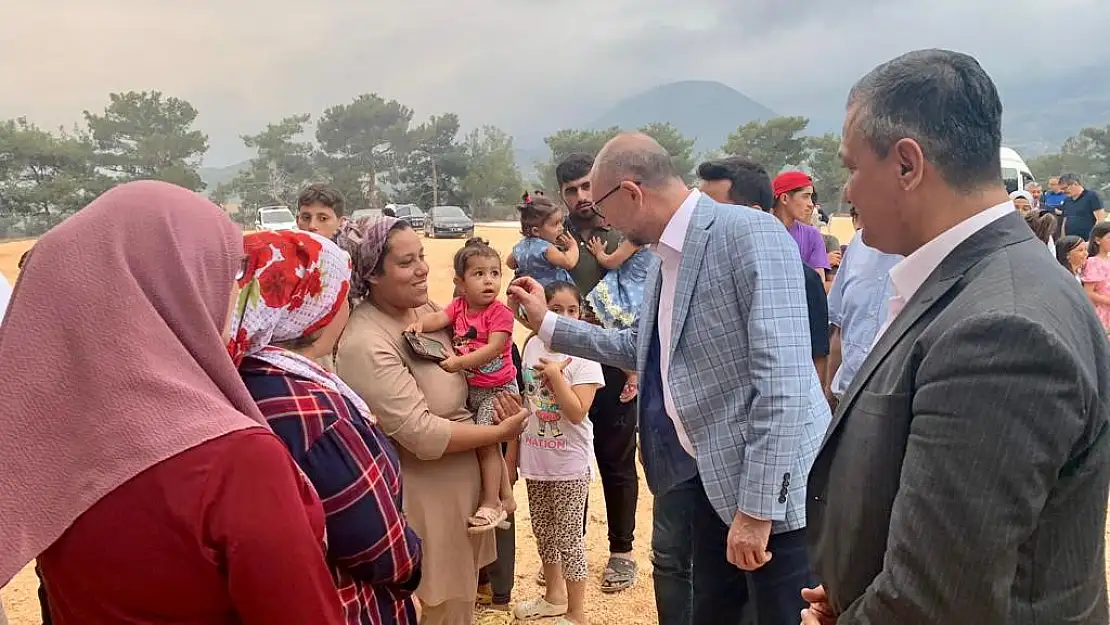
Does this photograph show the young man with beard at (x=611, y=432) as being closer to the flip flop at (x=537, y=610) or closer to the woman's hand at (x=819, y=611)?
the flip flop at (x=537, y=610)

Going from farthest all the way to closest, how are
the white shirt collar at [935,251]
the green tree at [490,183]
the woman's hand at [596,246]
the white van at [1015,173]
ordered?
the green tree at [490,183] < the white van at [1015,173] < the woman's hand at [596,246] < the white shirt collar at [935,251]

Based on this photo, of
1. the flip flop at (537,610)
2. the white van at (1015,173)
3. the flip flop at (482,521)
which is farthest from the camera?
the white van at (1015,173)

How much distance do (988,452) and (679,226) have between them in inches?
59.0

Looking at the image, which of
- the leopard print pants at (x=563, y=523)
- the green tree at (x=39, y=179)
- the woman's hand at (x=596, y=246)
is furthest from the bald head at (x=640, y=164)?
the green tree at (x=39, y=179)

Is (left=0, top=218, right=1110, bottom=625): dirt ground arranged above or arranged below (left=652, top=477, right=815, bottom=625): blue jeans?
below

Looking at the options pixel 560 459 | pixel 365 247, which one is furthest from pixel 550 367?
pixel 365 247

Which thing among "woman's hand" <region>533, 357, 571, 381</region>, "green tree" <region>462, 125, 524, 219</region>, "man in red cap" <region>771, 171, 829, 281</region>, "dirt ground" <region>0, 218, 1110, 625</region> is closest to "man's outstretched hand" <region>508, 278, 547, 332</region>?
"woman's hand" <region>533, 357, 571, 381</region>

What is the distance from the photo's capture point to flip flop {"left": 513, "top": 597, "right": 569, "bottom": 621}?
3852mm

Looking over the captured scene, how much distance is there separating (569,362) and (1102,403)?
2646mm

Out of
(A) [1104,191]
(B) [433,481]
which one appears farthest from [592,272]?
(A) [1104,191]

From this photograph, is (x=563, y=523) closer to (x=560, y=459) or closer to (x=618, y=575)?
(x=560, y=459)

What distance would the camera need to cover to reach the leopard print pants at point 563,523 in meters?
3.75

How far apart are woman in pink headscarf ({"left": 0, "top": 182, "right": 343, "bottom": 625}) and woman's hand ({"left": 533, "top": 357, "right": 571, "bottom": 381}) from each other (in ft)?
7.54

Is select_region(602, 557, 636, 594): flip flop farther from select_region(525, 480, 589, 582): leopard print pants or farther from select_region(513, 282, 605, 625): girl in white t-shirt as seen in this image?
select_region(525, 480, 589, 582): leopard print pants
